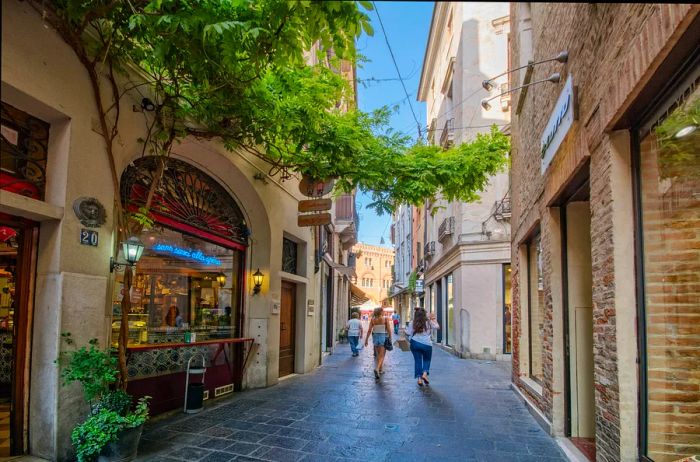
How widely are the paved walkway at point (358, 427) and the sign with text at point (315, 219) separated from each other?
3.28 meters

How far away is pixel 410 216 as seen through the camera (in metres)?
37.2

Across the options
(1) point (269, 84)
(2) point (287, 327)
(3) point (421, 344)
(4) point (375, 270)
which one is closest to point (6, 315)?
(1) point (269, 84)

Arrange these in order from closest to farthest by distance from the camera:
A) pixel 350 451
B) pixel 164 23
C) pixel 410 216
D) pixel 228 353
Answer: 1. pixel 164 23
2. pixel 350 451
3. pixel 228 353
4. pixel 410 216

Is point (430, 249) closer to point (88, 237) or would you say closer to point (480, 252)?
point (480, 252)

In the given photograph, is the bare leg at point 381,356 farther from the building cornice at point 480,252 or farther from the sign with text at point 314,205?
the building cornice at point 480,252

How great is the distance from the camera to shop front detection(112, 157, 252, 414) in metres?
6.61

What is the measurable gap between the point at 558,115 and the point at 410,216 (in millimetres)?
31882

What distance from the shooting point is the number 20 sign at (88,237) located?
5.05 metres

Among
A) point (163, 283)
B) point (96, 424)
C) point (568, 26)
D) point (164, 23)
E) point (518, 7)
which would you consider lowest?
point (96, 424)

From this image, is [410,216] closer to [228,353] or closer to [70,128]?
[228,353]

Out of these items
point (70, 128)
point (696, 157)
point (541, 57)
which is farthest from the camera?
point (541, 57)

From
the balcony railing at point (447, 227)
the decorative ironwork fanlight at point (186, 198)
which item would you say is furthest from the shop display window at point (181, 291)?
the balcony railing at point (447, 227)

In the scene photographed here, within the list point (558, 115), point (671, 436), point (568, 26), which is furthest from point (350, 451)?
point (568, 26)

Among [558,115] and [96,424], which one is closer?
[96,424]
